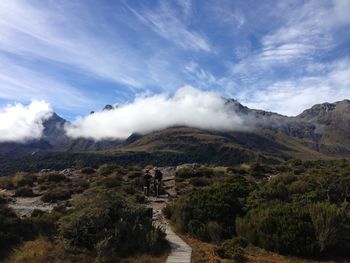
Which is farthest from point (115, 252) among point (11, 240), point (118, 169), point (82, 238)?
point (118, 169)

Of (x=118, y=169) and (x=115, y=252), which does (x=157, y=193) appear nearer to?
(x=118, y=169)

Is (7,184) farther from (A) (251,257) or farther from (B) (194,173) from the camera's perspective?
(A) (251,257)

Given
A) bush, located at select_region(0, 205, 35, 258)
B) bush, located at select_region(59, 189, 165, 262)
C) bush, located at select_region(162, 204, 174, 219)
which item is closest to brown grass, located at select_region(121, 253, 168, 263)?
bush, located at select_region(59, 189, 165, 262)

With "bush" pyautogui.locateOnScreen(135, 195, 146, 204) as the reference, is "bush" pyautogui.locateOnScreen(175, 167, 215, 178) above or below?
above

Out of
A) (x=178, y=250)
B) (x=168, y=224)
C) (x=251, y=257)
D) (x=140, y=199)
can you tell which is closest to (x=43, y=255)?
(x=178, y=250)

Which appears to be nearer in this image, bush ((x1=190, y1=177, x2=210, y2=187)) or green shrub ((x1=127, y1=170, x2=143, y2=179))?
bush ((x1=190, y1=177, x2=210, y2=187))

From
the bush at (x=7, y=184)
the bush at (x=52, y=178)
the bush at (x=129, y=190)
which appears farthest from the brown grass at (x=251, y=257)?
the bush at (x=7, y=184)

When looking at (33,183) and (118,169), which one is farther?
(118,169)

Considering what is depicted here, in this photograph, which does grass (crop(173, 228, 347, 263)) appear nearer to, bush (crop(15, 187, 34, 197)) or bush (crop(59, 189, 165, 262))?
bush (crop(59, 189, 165, 262))

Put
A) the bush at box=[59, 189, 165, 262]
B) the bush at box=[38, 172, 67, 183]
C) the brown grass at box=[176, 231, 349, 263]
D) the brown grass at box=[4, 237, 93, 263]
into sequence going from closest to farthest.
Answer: the brown grass at box=[4, 237, 93, 263], the brown grass at box=[176, 231, 349, 263], the bush at box=[59, 189, 165, 262], the bush at box=[38, 172, 67, 183]

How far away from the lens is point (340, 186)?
2553cm

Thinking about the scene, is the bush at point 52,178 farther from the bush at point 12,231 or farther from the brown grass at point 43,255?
the brown grass at point 43,255

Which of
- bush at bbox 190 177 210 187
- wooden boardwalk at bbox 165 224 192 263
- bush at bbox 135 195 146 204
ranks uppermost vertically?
bush at bbox 190 177 210 187

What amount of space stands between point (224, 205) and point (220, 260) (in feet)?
16.7
